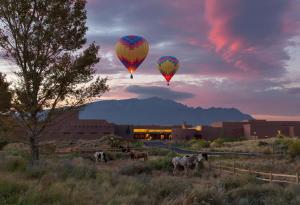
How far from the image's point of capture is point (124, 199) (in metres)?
12.0

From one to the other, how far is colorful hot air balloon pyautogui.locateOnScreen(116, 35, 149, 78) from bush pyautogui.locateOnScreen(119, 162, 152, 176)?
31.1 m

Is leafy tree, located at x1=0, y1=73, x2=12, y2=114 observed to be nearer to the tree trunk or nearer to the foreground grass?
the tree trunk

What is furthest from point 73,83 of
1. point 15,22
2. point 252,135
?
point 252,135

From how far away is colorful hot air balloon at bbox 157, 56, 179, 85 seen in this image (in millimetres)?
75438

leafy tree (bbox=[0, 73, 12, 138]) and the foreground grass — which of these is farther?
leafy tree (bbox=[0, 73, 12, 138])

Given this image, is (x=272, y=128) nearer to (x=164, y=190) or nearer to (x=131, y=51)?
(x=131, y=51)

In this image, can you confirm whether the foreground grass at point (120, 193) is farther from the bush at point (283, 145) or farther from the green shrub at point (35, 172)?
the bush at point (283, 145)

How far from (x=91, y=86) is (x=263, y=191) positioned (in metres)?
11.8

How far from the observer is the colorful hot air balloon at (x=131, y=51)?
61062 mm

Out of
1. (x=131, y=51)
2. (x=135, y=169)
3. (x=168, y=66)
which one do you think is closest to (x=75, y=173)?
(x=135, y=169)

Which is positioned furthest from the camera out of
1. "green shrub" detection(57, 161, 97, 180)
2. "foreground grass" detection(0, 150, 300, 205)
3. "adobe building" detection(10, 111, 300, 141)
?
"adobe building" detection(10, 111, 300, 141)

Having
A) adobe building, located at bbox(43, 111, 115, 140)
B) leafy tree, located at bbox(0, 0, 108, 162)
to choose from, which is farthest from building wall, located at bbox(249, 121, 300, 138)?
leafy tree, located at bbox(0, 0, 108, 162)

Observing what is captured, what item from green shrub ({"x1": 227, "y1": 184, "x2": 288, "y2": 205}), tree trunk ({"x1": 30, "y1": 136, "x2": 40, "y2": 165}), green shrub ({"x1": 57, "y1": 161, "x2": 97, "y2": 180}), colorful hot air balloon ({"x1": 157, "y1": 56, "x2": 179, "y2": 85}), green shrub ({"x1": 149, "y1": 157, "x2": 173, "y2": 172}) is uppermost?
colorful hot air balloon ({"x1": 157, "y1": 56, "x2": 179, "y2": 85})

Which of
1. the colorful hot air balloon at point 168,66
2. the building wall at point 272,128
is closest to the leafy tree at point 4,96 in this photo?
the colorful hot air balloon at point 168,66
